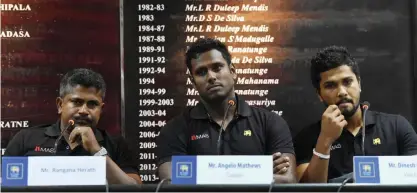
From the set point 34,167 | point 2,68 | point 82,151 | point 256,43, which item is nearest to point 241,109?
point 256,43

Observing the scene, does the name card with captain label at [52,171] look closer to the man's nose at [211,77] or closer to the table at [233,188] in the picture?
the table at [233,188]

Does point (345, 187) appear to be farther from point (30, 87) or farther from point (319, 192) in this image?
point (30, 87)

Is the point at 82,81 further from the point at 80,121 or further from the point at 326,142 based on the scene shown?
the point at 326,142

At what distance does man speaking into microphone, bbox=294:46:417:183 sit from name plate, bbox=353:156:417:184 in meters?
0.57

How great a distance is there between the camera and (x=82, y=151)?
9.04 ft

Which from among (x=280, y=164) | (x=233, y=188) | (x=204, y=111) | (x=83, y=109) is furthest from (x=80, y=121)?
(x=233, y=188)

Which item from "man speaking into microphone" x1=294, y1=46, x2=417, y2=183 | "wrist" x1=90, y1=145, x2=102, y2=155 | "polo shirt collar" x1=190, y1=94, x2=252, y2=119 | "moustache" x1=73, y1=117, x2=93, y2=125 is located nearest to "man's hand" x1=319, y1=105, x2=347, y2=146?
"man speaking into microphone" x1=294, y1=46, x2=417, y2=183

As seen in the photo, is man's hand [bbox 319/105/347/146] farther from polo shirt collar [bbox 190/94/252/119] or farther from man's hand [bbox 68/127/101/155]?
man's hand [bbox 68/127/101/155]

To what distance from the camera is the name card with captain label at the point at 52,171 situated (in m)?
1.93

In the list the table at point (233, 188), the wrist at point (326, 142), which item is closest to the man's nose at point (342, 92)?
the wrist at point (326, 142)

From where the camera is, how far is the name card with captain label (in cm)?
193

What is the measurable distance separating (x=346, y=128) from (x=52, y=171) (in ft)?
4.81

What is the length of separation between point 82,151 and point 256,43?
46.9 inches

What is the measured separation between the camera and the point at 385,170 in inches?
75.5
